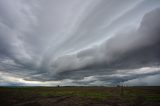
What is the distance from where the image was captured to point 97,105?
31.7 metres

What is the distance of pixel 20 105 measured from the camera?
30.7 meters

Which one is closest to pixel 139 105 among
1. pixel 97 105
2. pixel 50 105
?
pixel 97 105

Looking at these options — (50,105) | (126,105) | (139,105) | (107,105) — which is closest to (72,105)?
(50,105)

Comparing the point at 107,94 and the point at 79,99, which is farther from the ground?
the point at 107,94

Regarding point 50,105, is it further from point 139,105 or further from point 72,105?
point 139,105

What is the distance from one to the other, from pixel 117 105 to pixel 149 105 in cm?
716

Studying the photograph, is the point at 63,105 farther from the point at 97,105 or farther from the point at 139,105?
the point at 139,105

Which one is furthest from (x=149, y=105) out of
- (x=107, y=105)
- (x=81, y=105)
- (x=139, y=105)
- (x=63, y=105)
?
(x=63, y=105)

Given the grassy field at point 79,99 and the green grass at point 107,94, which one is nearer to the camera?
the grassy field at point 79,99

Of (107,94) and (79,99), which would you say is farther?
(107,94)

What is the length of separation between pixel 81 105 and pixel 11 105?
15.6 m

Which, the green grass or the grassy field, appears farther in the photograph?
the green grass

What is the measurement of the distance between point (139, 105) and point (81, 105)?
13251 millimetres

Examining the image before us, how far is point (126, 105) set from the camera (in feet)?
103
